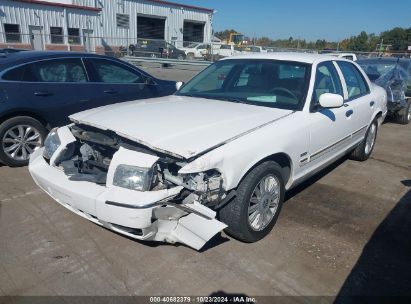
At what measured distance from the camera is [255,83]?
4.24m

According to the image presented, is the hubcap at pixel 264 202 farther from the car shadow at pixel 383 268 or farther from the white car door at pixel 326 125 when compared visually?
the car shadow at pixel 383 268

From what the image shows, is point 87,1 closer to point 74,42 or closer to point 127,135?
point 74,42

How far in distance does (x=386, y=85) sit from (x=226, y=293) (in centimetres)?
751

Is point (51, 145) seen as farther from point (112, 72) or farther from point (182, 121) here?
point (112, 72)

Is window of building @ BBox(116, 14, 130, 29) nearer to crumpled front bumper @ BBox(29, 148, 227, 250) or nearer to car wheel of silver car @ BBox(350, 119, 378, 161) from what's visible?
car wheel of silver car @ BBox(350, 119, 378, 161)

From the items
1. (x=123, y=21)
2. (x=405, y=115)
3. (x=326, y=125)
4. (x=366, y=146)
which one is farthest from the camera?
(x=123, y=21)

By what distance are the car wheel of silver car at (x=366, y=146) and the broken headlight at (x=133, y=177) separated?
4027mm

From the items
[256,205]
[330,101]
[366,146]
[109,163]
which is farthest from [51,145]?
[366,146]

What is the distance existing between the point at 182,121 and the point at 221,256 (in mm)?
1235

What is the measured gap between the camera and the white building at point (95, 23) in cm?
2186

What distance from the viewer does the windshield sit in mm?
3883

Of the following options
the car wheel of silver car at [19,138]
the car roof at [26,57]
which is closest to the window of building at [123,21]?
the car roof at [26,57]

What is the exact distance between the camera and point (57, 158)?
3352 millimetres

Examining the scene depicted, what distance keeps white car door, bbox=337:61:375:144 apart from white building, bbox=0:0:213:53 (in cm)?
1777
